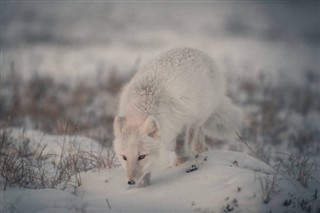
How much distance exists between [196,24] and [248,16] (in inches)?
187

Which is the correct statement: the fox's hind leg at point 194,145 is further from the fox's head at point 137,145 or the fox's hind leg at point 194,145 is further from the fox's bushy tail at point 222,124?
the fox's head at point 137,145

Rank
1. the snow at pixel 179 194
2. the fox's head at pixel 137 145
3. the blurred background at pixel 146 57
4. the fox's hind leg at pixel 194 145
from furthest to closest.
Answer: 1. the blurred background at pixel 146 57
2. the fox's hind leg at pixel 194 145
3. the fox's head at pixel 137 145
4. the snow at pixel 179 194

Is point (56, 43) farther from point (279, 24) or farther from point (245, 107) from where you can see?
point (279, 24)

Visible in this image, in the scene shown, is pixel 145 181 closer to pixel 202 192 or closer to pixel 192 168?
pixel 192 168

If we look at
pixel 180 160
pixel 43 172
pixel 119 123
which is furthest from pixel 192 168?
pixel 43 172

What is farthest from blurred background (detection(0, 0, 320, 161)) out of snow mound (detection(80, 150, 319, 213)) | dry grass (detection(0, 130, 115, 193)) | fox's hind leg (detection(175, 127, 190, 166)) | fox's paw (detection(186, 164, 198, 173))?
fox's paw (detection(186, 164, 198, 173))

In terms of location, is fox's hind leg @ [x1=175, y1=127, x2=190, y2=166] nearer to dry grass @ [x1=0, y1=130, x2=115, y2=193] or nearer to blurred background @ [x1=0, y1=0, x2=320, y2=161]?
dry grass @ [x1=0, y1=130, x2=115, y2=193]

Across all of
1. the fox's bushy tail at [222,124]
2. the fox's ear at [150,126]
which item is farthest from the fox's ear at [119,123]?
the fox's bushy tail at [222,124]

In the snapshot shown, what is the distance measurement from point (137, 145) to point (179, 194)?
65cm

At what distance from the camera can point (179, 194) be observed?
3.88 metres

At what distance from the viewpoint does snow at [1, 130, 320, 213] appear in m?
3.49

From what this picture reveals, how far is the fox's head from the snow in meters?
0.20

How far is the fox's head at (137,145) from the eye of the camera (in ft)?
13.4

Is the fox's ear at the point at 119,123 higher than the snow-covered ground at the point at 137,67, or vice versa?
the fox's ear at the point at 119,123
